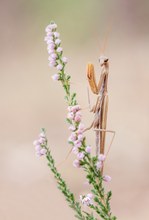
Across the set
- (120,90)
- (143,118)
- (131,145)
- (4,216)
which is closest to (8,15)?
(120,90)

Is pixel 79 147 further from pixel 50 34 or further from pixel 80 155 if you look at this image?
pixel 50 34

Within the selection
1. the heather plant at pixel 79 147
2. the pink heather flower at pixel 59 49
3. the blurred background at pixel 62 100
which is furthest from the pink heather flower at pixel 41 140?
the blurred background at pixel 62 100

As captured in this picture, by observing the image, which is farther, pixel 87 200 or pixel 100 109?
pixel 100 109

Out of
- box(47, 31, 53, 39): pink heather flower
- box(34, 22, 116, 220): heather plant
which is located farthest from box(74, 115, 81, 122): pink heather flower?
box(47, 31, 53, 39): pink heather flower

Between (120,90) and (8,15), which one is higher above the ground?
(8,15)

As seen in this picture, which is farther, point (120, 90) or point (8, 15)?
point (8, 15)

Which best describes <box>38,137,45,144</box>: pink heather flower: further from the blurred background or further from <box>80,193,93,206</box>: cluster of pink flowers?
the blurred background

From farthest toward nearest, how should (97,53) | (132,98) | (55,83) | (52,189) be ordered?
(97,53) < (55,83) < (132,98) < (52,189)

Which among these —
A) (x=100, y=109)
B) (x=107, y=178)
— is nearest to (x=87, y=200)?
(x=107, y=178)

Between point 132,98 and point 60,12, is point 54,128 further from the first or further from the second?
point 60,12

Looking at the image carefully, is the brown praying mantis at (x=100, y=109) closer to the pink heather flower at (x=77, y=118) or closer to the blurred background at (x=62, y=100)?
the pink heather flower at (x=77, y=118)
